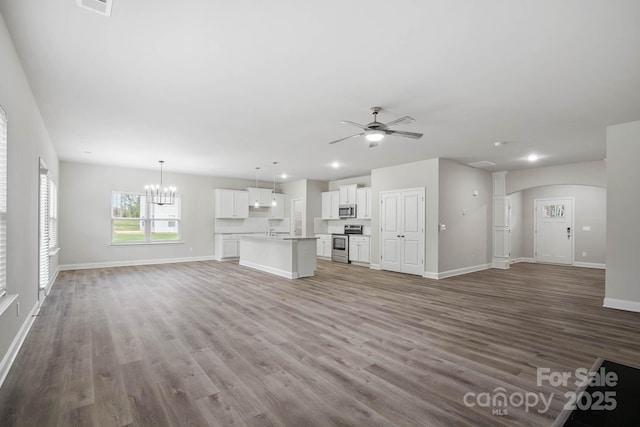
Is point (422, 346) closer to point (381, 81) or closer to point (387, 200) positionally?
point (381, 81)

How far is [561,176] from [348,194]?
5.67 m

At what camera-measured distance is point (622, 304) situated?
4.59m

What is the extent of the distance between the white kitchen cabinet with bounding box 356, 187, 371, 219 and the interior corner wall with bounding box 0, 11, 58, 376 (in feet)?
24.3

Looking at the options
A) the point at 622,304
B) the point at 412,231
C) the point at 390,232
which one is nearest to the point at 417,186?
the point at 412,231

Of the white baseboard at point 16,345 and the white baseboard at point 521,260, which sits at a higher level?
the white baseboard at point 16,345

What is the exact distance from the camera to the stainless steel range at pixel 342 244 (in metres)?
9.70

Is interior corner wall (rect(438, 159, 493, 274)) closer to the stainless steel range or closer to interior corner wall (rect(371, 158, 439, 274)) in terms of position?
interior corner wall (rect(371, 158, 439, 274))

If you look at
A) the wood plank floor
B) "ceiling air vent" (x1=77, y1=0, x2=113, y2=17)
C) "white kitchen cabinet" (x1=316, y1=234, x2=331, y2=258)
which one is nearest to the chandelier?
the wood plank floor

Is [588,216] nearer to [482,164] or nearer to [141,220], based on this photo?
[482,164]

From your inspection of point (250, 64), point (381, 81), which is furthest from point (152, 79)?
point (381, 81)

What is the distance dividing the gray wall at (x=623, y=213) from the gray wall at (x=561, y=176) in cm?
309

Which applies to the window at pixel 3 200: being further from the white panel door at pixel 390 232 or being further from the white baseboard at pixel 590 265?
the white baseboard at pixel 590 265

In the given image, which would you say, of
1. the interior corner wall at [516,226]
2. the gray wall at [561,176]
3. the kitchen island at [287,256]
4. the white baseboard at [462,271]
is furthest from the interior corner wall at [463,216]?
the kitchen island at [287,256]

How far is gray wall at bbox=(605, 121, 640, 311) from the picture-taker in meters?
4.50
